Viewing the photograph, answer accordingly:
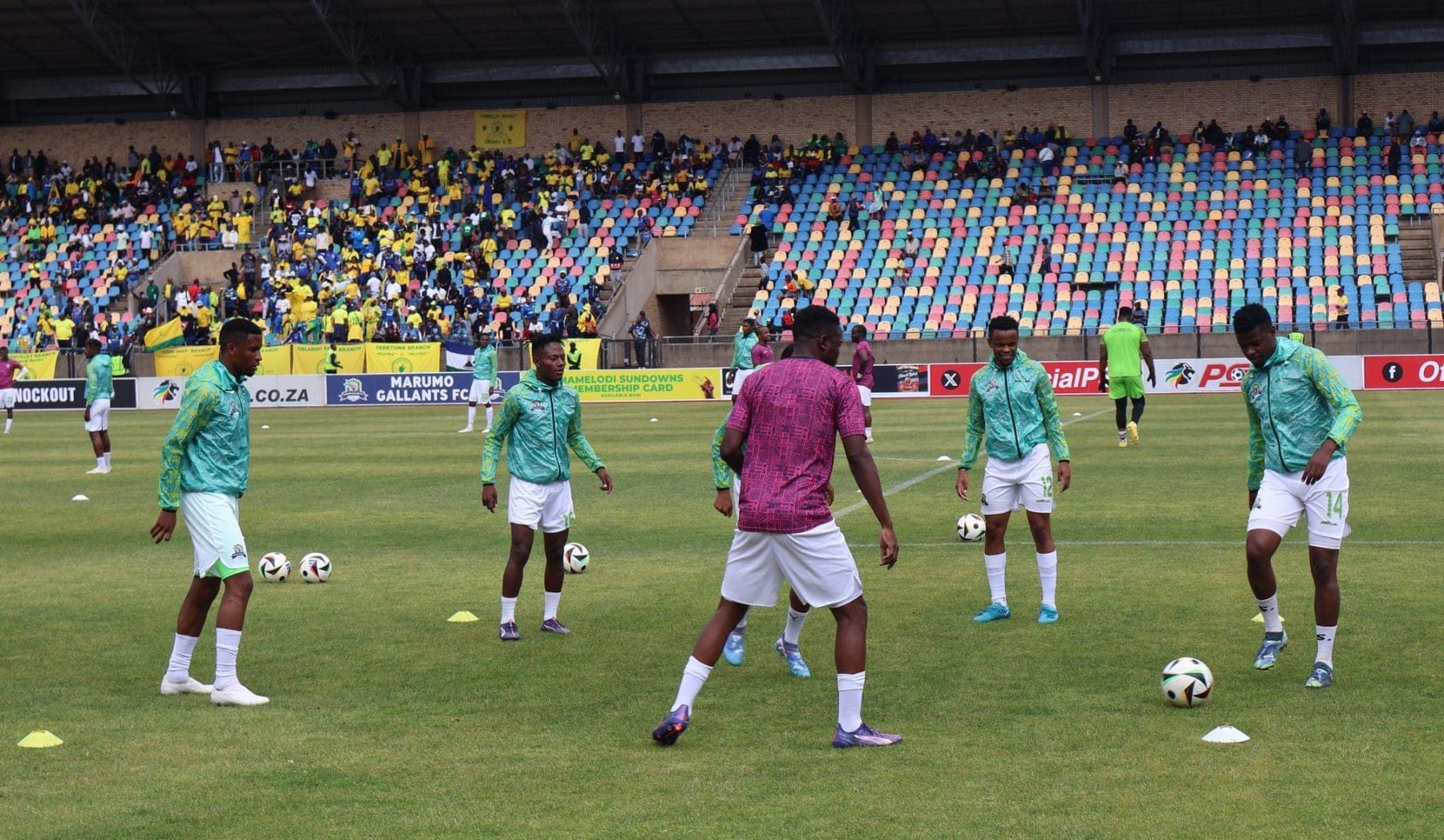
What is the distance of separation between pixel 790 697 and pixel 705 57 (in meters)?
55.4

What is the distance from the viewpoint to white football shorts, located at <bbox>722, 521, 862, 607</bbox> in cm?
791

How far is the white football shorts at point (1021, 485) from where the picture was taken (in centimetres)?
1170

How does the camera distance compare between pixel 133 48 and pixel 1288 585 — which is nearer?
pixel 1288 585

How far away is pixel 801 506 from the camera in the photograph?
7895 mm

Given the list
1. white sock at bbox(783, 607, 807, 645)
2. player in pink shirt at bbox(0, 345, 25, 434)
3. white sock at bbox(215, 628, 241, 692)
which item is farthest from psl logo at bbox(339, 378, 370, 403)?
white sock at bbox(783, 607, 807, 645)

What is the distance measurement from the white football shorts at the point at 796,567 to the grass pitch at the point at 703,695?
75 cm

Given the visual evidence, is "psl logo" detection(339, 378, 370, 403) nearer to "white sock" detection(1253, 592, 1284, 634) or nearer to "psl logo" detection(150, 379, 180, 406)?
"psl logo" detection(150, 379, 180, 406)

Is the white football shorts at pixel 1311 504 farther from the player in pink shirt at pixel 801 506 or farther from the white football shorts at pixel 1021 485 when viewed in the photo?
the player in pink shirt at pixel 801 506

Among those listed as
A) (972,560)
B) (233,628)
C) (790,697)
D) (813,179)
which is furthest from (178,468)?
(813,179)

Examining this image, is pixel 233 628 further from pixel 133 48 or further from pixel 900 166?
pixel 133 48

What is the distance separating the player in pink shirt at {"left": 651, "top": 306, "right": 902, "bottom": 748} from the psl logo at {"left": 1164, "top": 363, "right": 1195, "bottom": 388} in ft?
124

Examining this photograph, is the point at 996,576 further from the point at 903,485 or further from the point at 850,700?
the point at 903,485

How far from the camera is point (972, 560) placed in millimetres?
14711

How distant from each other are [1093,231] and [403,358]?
886 inches
